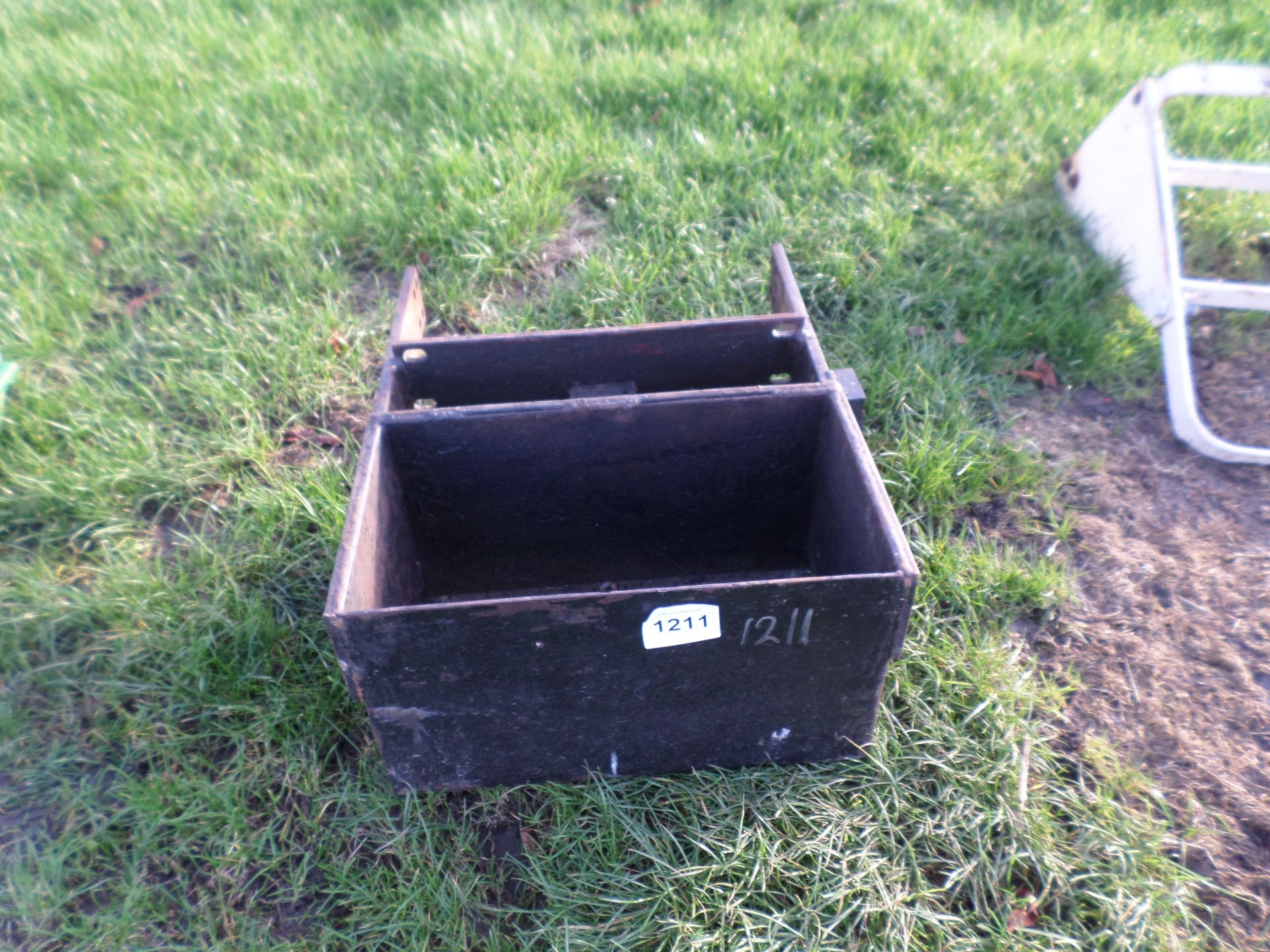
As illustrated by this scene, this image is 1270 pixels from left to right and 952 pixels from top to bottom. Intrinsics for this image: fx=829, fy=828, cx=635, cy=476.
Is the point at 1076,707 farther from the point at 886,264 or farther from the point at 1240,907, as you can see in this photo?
the point at 886,264

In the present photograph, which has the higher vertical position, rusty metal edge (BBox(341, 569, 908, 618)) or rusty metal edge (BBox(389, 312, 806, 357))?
rusty metal edge (BBox(389, 312, 806, 357))

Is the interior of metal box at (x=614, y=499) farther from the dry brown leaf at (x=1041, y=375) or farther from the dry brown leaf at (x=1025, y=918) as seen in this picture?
the dry brown leaf at (x=1041, y=375)

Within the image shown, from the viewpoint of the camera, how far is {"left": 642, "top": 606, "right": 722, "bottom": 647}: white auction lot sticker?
1597 millimetres

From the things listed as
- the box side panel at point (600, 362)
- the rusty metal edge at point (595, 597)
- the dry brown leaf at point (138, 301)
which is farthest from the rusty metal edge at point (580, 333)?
the dry brown leaf at point (138, 301)

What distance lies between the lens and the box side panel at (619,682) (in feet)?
5.19

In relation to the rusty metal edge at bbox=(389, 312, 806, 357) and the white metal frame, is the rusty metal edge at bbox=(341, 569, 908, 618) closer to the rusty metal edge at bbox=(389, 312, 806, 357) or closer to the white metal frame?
the rusty metal edge at bbox=(389, 312, 806, 357)

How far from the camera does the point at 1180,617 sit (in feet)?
7.54

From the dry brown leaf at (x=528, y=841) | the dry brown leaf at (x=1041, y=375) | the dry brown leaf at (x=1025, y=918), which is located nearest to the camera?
the dry brown leaf at (x=1025, y=918)

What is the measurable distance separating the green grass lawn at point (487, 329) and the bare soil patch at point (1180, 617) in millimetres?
111

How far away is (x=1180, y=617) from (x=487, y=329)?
2378mm

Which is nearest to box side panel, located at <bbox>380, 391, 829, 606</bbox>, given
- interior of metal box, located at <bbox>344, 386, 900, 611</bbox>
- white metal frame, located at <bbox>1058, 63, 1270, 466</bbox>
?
interior of metal box, located at <bbox>344, 386, 900, 611</bbox>

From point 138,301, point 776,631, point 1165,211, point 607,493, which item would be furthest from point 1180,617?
point 138,301

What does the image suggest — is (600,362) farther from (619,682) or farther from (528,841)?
(528,841)

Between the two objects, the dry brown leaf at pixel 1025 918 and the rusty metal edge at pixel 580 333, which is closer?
the dry brown leaf at pixel 1025 918
